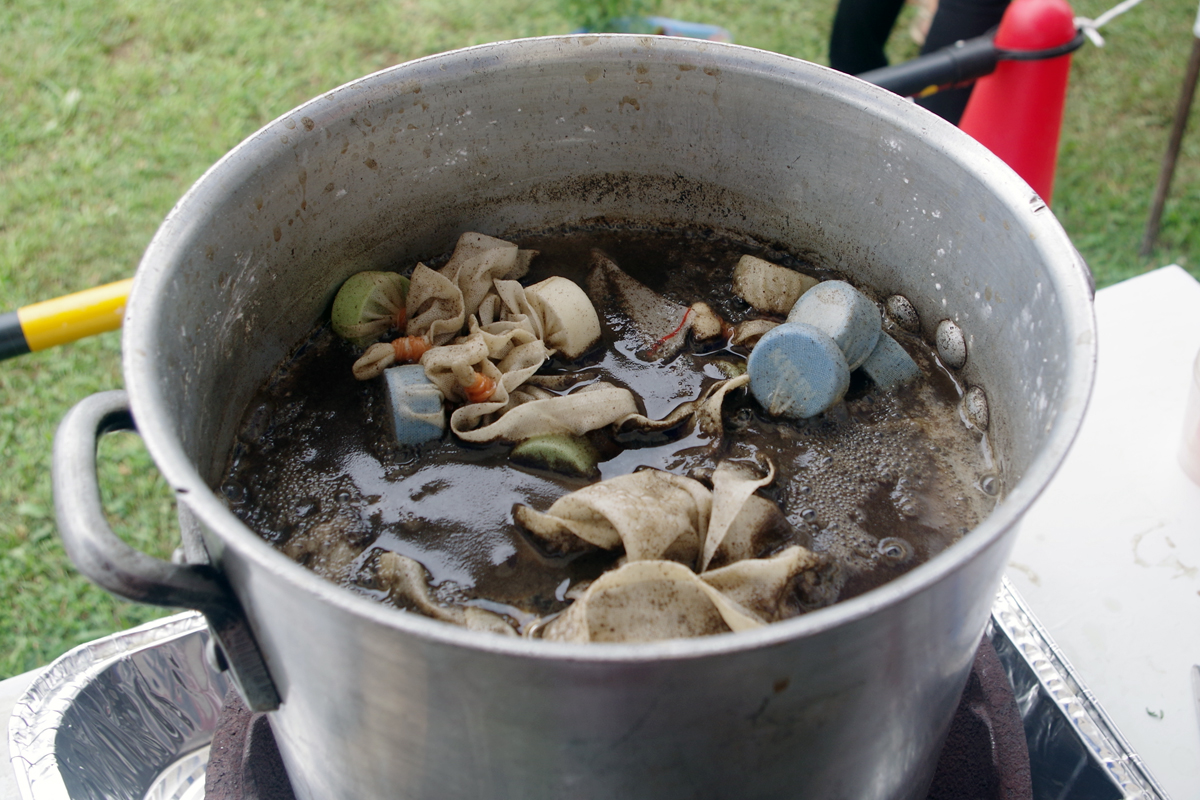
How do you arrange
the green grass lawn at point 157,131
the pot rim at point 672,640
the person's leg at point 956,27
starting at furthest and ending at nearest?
the person's leg at point 956,27, the green grass lawn at point 157,131, the pot rim at point 672,640

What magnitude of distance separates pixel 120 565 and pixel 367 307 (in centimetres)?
62

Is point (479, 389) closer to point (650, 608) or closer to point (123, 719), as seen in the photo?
point (650, 608)

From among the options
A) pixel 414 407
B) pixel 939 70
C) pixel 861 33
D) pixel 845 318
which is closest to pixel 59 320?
pixel 414 407

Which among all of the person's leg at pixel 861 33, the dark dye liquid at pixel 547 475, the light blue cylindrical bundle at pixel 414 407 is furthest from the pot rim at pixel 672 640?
the person's leg at pixel 861 33

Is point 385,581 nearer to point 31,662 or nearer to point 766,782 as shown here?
point 766,782

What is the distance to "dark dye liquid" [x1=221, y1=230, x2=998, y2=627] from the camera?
41.8 inches

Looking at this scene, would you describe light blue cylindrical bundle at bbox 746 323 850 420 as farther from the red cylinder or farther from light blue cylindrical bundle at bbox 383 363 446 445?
the red cylinder

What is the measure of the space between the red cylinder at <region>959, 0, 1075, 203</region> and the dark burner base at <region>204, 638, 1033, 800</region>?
48.9 inches

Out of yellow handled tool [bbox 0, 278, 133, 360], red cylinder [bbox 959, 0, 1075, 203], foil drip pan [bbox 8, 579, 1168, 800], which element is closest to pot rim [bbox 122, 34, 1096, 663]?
yellow handled tool [bbox 0, 278, 133, 360]

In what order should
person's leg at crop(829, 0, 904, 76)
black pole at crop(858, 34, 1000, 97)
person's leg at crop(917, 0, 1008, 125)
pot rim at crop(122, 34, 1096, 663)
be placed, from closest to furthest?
pot rim at crop(122, 34, 1096, 663) < black pole at crop(858, 34, 1000, 97) < person's leg at crop(917, 0, 1008, 125) < person's leg at crop(829, 0, 904, 76)

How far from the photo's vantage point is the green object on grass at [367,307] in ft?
4.33

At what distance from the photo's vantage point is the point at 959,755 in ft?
3.99

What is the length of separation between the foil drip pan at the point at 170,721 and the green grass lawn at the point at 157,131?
890 mm

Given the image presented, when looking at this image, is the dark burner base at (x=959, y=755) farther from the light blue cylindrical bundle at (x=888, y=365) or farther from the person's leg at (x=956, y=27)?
the person's leg at (x=956, y=27)
